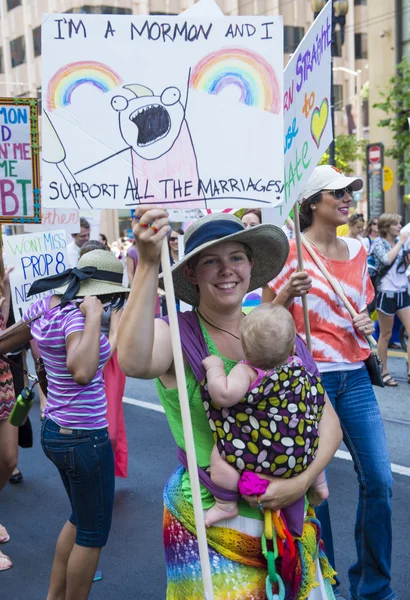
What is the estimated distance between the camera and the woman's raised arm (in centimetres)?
218

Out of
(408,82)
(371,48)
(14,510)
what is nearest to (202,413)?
(14,510)

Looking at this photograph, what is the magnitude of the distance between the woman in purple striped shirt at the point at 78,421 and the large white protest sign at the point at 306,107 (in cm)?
106

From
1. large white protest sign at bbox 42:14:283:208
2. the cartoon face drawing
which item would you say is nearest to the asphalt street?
large white protest sign at bbox 42:14:283:208

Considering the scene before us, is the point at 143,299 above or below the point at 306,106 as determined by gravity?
below

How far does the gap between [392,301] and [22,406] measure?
5696 millimetres

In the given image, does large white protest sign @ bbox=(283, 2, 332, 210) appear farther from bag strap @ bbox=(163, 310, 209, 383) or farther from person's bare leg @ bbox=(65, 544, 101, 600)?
person's bare leg @ bbox=(65, 544, 101, 600)

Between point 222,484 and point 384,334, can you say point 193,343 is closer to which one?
point 222,484

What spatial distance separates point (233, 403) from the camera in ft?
7.59

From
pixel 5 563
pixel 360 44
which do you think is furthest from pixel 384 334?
pixel 360 44

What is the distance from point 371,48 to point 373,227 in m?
14.6

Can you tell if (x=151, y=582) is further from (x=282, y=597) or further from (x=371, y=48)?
(x=371, y=48)

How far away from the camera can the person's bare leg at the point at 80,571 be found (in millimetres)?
3369

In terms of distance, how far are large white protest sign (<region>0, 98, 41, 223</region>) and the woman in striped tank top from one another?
1625mm

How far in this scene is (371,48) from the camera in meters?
25.6
